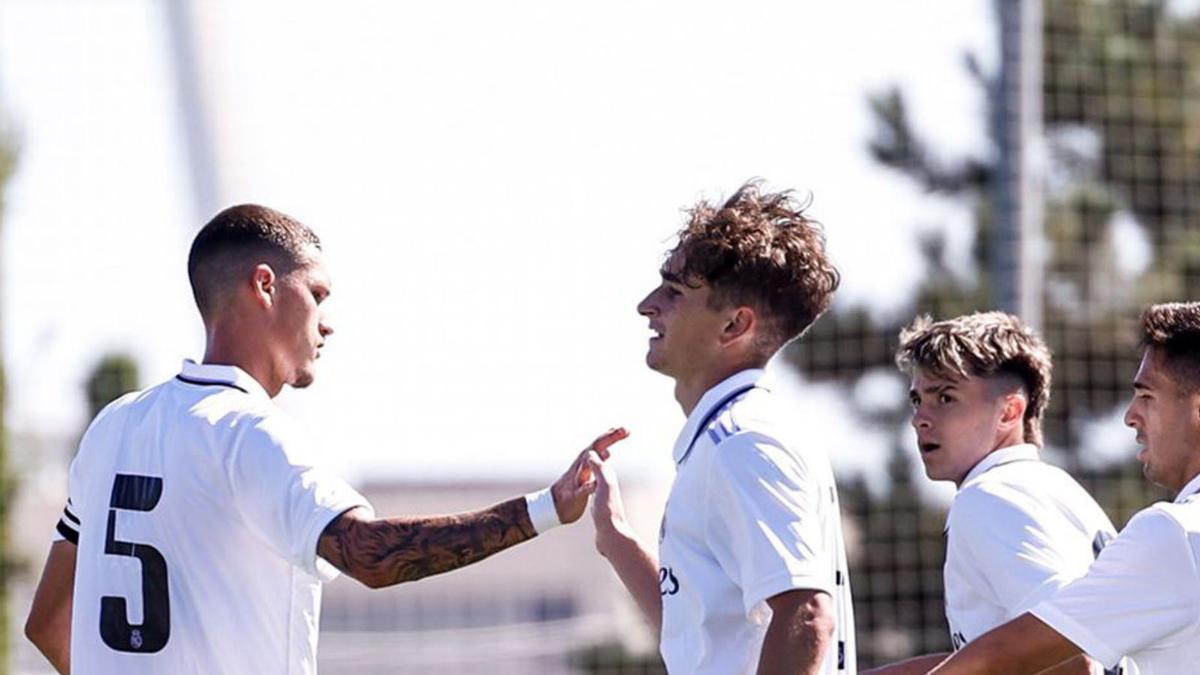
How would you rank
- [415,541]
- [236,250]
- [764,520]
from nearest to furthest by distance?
[764,520] < [415,541] < [236,250]

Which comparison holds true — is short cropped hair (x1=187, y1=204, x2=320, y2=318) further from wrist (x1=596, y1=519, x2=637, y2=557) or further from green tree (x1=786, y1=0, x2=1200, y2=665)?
green tree (x1=786, y1=0, x2=1200, y2=665)

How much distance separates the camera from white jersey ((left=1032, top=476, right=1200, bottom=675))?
4.71m

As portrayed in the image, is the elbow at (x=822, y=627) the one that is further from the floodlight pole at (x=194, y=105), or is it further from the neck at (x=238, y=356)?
the floodlight pole at (x=194, y=105)

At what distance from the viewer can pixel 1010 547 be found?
17.9 ft

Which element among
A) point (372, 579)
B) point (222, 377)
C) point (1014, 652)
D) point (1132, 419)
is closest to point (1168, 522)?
point (1014, 652)

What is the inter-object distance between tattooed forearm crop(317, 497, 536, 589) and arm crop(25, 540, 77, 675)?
106cm

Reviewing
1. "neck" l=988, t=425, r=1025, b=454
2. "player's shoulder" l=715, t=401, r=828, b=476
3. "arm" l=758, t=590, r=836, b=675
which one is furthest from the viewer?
"neck" l=988, t=425, r=1025, b=454

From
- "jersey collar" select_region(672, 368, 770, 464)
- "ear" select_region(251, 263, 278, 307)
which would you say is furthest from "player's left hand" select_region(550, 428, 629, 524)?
"ear" select_region(251, 263, 278, 307)

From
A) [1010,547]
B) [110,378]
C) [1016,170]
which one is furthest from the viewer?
[110,378]

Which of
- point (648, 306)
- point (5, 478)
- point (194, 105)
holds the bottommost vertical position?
point (5, 478)

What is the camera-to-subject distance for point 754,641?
482cm

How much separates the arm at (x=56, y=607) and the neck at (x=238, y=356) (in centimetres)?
68

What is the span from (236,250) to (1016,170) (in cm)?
872

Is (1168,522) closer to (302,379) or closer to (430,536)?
(430,536)
